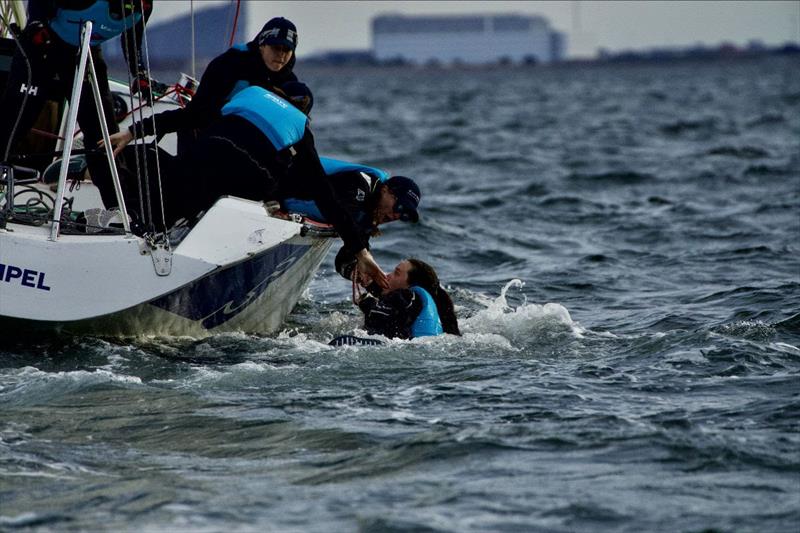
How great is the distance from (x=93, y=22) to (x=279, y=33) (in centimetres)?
98

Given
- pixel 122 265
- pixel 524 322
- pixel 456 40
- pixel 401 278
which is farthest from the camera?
pixel 456 40

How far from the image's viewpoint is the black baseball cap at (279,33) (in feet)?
24.5

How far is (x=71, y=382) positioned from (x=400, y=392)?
155 cm

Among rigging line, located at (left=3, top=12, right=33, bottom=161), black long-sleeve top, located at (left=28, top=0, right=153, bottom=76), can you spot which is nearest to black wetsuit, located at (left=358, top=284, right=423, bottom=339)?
black long-sleeve top, located at (left=28, top=0, right=153, bottom=76)

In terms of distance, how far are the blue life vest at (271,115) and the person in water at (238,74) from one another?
18 centimetres

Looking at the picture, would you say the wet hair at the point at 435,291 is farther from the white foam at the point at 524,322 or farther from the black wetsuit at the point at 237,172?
the black wetsuit at the point at 237,172

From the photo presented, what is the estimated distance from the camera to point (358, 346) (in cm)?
740

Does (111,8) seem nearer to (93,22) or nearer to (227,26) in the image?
(93,22)

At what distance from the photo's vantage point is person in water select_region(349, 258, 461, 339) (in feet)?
25.2

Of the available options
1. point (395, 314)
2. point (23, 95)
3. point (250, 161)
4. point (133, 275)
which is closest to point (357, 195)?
point (395, 314)

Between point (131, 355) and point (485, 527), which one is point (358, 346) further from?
point (485, 527)

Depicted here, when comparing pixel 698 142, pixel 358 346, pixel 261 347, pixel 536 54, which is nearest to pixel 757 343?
pixel 358 346

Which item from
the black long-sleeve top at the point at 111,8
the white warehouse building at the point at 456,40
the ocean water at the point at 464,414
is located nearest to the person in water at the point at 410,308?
the ocean water at the point at 464,414

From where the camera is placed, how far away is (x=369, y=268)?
7.60 m
